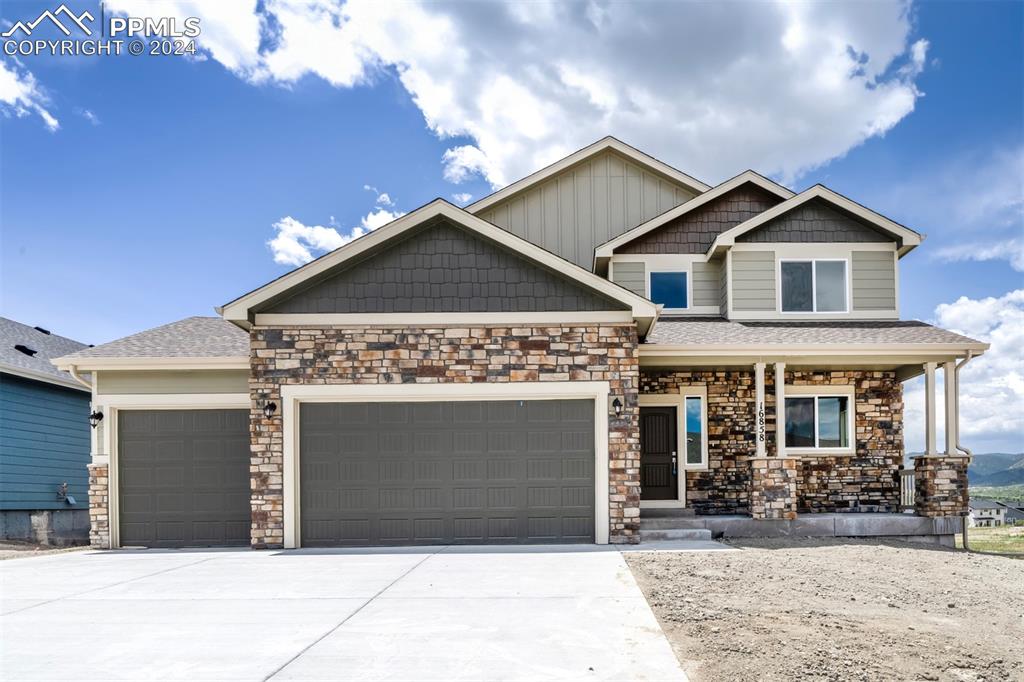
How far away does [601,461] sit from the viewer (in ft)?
32.6

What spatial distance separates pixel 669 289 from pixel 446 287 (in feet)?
17.7

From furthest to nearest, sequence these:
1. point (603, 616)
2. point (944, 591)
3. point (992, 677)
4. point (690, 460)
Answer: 1. point (690, 460)
2. point (944, 591)
3. point (603, 616)
4. point (992, 677)

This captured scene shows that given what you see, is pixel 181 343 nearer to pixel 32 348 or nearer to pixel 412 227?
pixel 412 227

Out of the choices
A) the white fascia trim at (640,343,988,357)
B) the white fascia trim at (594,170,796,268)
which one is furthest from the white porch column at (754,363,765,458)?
the white fascia trim at (594,170,796,268)

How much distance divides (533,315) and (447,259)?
152 centimetres

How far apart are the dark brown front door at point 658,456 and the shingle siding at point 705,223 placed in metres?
3.44

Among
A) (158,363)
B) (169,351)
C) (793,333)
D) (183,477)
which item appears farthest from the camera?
(793,333)

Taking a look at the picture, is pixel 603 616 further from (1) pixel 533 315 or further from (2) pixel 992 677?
(1) pixel 533 315

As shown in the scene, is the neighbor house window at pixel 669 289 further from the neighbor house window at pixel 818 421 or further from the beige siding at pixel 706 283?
the neighbor house window at pixel 818 421

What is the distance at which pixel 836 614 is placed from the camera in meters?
5.64

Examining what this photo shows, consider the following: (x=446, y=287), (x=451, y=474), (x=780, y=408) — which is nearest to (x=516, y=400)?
(x=451, y=474)

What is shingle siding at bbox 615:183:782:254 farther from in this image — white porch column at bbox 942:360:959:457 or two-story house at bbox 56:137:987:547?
white porch column at bbox 942:360:959:457

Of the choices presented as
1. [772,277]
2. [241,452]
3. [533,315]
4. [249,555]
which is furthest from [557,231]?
[249,555]

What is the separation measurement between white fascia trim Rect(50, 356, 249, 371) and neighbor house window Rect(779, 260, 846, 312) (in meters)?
9.69
